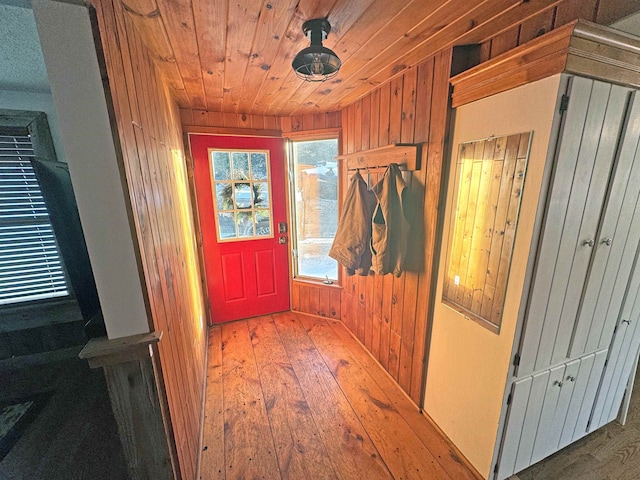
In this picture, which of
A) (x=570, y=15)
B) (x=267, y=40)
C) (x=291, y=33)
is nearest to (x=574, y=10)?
(x=570, y=15)

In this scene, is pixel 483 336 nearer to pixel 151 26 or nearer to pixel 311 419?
pixel 311 419

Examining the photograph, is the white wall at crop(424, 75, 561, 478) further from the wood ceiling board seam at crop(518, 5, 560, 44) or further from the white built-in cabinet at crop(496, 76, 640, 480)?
the wood ceiling board seam at crop(518, 5, 560, 44)

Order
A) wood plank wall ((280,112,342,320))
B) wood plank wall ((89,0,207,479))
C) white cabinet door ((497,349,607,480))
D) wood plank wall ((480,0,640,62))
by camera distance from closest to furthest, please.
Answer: wood plank wall ((89,0,207,479)), wood plank wall ((480,0,640,62)), white cabinet door ((497,349,607,480)), wood plank wall ((280,112,342,320))

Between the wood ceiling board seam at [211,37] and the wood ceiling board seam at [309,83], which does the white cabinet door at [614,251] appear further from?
the wood ceiling board seam at [211,37]

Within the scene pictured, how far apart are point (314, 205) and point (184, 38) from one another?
181 cm

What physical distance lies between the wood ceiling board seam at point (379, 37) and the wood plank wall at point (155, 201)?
0.91 m

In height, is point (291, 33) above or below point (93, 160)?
above

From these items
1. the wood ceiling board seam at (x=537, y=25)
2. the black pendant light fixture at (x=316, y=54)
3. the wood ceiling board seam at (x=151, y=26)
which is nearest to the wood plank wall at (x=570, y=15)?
the wood ceiling board seam at (x=537, y=25)

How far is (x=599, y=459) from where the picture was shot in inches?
57.7

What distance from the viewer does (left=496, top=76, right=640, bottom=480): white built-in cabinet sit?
104cm

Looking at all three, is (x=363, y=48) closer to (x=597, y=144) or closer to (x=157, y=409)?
(x=597, y=144)

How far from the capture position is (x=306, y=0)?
96 centimetres

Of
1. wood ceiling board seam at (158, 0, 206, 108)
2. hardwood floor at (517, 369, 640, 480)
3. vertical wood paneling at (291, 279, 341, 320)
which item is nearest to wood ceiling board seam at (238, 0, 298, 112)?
wood ceiling board seam at (158, 0, 206, 108)

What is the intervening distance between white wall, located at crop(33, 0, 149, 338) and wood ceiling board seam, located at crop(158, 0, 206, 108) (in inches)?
16.3
